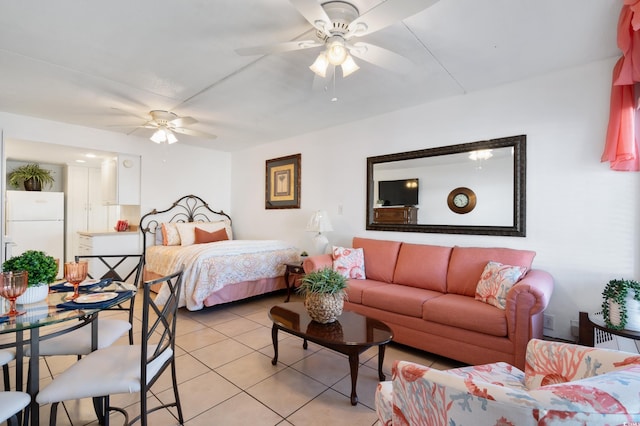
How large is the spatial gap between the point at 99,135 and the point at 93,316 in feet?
12.6

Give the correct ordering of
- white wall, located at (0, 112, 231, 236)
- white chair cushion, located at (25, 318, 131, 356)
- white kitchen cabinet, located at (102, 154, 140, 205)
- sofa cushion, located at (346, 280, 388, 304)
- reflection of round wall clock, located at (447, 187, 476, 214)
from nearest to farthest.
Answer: white chair cushion, located at (25, 318, 131, 356)
sofa cushion, located at (346, 280, 388, 304)
reflection of round wall clock, located at (447, 187, 476, 214)
white wall, located at (0, 112, 231, 236)
white kitchen cabinet, located at (102, 154, 140, 205)

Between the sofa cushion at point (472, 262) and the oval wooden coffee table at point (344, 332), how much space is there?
108 centimetres

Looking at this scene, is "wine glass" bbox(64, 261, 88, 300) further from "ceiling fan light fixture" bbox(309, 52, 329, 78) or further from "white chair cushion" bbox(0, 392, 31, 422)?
"ceiling fan light fixture" bbox(309, 52, 329, 78)

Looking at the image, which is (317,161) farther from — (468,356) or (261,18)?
(468,356)

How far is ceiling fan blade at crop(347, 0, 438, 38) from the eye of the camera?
55.8 inches

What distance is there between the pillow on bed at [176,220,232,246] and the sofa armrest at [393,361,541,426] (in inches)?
183

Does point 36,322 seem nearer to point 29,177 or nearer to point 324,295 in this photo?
point 324,295

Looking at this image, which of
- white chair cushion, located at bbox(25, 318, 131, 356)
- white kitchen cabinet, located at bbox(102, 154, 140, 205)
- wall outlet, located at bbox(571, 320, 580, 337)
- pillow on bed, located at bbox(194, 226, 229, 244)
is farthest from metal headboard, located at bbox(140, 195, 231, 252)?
wall outlet, located at bbox(571, 320, 580, 337)

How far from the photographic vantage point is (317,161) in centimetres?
457

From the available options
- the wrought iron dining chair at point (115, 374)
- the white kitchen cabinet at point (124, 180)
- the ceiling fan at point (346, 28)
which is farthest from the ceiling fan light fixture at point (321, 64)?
the white kitchen cabinet at point (124, 180)

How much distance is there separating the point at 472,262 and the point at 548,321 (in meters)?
0.79

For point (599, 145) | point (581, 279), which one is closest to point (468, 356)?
point (581, 279)

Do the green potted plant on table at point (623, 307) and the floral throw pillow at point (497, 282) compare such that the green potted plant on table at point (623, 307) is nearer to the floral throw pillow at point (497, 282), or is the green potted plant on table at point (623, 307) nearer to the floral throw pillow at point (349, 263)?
the floral throw pillow at point (497, 282)

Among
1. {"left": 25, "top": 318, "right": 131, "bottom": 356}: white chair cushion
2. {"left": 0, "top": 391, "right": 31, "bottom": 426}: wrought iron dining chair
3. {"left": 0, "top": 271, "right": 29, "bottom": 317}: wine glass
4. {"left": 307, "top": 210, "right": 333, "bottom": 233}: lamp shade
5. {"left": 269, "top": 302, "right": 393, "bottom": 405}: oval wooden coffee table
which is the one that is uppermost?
{"left": 307, "top": 210, "right": 333, "bottom": 233}: lamp shade
